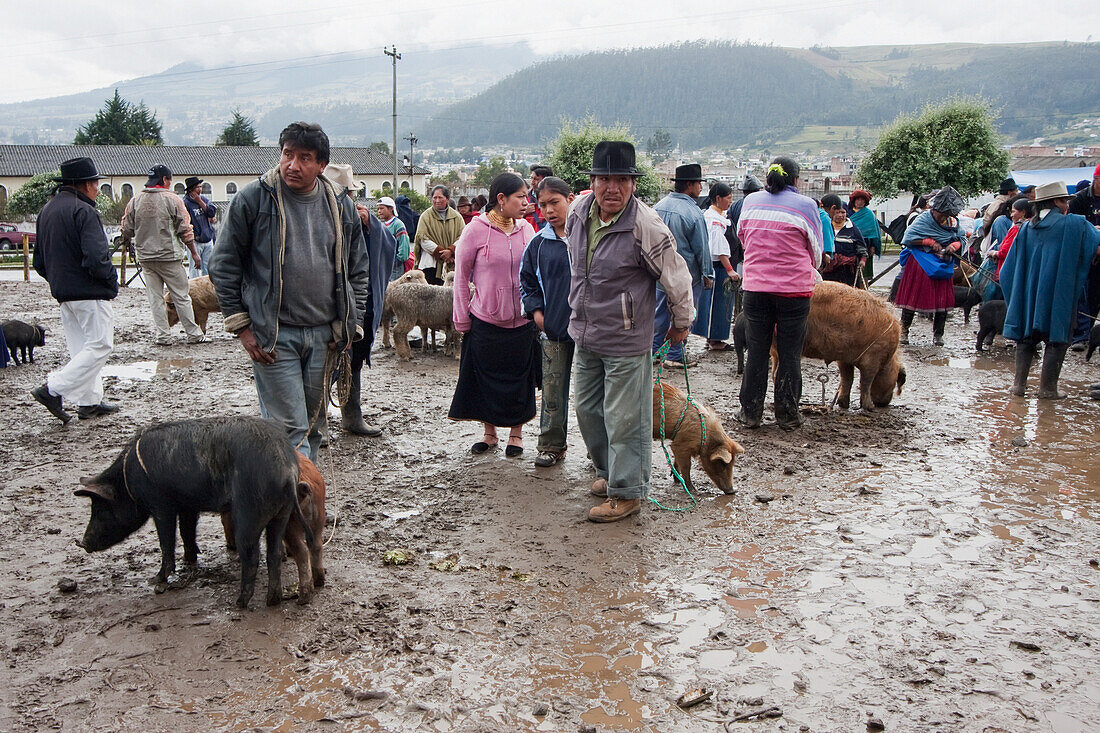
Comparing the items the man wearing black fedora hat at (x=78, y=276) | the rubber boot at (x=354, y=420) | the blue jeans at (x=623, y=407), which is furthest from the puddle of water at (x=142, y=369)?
the blue jeans at (x=623, y=407)

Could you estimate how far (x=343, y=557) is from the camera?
179 inches

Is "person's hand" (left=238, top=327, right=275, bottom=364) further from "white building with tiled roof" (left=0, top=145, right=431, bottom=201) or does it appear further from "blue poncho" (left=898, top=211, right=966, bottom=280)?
"white building with tiled roof" (left=0, top=145, right=431, bottom=201)

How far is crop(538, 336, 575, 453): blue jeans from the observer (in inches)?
233

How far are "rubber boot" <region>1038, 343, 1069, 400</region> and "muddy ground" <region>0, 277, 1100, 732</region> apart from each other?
1.31 metres

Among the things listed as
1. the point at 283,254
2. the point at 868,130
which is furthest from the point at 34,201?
the point at 868,130

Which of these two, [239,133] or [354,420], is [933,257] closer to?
[354,420]

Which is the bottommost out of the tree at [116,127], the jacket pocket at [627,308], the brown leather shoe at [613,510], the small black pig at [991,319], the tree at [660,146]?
the brown leather shoe at [613,510]

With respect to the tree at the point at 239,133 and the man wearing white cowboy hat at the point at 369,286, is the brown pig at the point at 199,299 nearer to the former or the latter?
the man wearing white cowboy hat at the point at 369,286

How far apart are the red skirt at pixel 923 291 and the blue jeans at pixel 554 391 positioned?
6.72 meters

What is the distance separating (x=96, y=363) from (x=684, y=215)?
5628 mm

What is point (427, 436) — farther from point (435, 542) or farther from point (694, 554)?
point (694, 554)

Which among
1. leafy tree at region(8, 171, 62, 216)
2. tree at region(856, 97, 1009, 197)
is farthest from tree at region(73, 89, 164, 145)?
tree at region(856, 97, 1009, 197)

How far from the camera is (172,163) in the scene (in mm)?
83438

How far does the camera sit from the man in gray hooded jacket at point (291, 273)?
4340 mm
